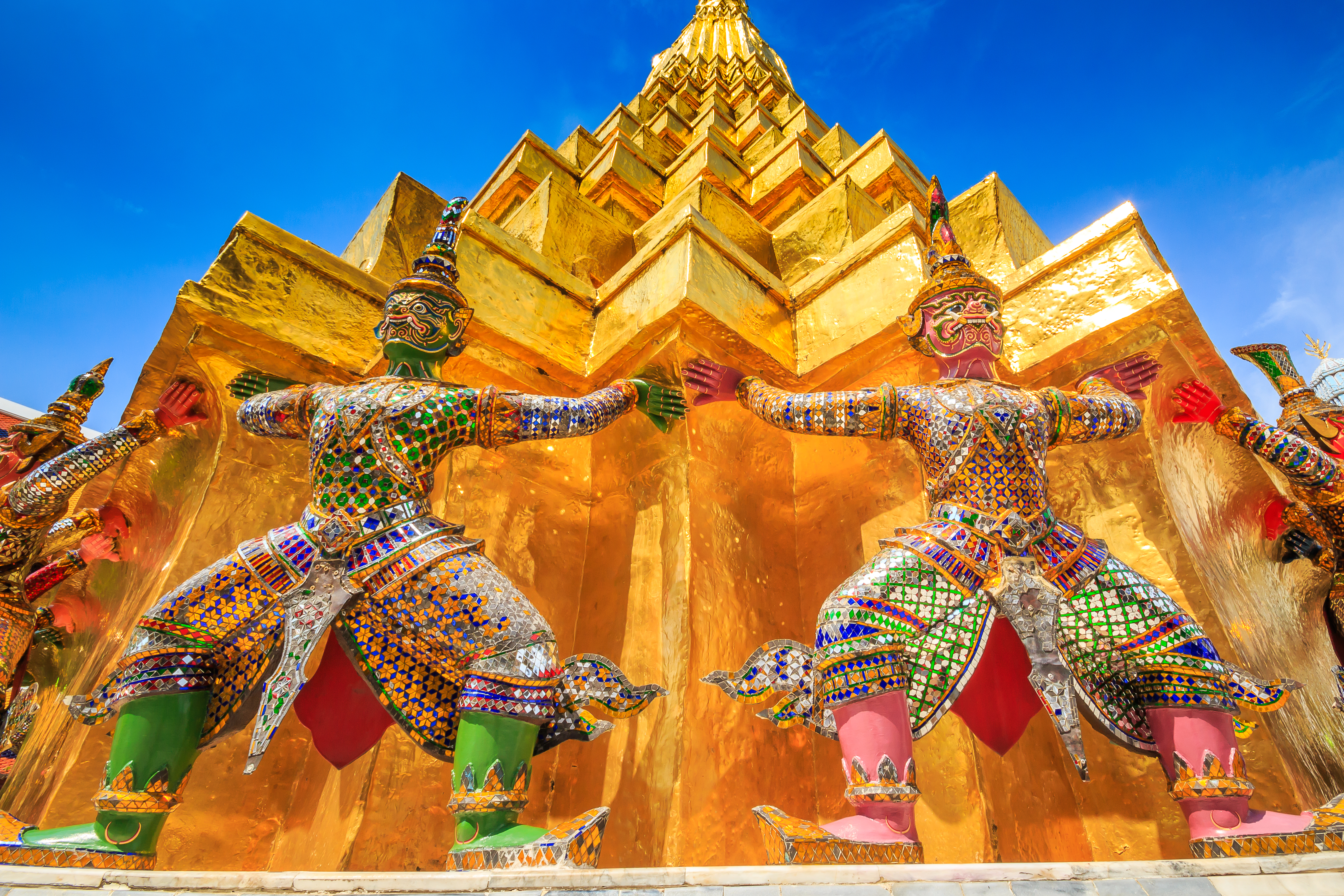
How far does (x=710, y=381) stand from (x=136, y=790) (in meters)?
2.29

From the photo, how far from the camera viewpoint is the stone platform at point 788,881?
4.09 ft

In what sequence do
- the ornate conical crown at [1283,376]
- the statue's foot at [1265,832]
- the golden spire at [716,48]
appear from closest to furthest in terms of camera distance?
the statue's foot at [1265,832], the ornate conical crown at [1283,376], the golden spire at [716,48]

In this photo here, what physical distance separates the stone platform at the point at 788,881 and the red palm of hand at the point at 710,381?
188 centimetres

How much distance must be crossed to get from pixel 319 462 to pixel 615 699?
129 centimetres

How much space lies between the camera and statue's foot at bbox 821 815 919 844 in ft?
5.88

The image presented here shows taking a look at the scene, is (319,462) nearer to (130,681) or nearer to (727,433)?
(130,681)

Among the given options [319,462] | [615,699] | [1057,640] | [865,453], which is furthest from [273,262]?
[1057,640]

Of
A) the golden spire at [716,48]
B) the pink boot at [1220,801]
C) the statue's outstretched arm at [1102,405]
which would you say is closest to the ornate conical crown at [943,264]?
the statue's outstretched arm at [1102,405]

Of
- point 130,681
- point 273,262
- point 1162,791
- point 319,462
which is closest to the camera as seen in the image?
point 130,681

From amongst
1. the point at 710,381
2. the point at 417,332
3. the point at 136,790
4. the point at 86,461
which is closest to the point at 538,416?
the point at 417,332

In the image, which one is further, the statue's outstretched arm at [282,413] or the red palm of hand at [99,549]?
the red palm of hand at [99,549]

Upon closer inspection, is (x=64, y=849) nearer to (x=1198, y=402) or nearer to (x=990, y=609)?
(x=990, y=609)

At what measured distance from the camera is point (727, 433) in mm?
3350

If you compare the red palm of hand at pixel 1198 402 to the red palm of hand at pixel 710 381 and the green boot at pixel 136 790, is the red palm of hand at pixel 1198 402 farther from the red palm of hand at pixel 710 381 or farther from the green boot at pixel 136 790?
the green boot at pixel 136 790
